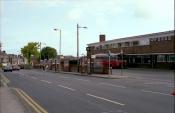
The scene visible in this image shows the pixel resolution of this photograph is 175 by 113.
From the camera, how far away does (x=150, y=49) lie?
75.1 m

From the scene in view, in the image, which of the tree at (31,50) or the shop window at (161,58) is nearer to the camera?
the shop window at (161,58)

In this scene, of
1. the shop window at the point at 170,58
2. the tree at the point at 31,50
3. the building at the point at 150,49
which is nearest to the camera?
the shop window at the point at 170,58

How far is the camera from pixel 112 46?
10031cm

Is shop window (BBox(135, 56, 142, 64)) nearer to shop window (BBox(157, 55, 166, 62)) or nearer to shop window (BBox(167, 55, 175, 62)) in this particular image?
shop window (BBox(157, 55, 166, 62))

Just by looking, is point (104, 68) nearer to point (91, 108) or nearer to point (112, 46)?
point (91, 108)

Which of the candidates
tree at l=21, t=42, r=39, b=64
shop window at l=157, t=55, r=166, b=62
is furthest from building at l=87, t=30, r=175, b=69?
tree at l=21, t=42, r=39, b=64

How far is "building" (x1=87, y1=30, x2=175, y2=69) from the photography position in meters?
68.7

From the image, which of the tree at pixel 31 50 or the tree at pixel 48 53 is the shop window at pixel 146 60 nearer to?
the tree at pixel 31 50

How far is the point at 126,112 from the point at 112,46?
8677 cm

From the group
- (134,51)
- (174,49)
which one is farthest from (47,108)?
(134,51)

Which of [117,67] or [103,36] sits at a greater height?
[103,36]

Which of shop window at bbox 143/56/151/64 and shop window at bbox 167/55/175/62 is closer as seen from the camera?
shop window at bbox 167/55/175/62

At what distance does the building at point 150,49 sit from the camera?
225 feet

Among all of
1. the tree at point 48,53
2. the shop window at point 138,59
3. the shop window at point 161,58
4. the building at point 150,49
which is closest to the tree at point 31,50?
the tree at point 48,53
